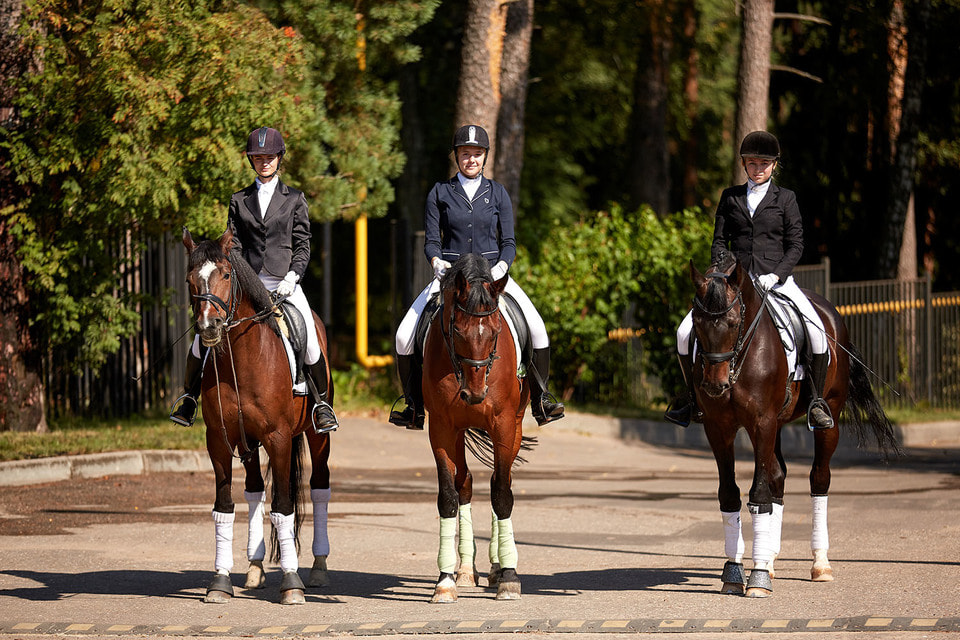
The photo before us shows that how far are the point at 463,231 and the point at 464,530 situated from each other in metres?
2.03

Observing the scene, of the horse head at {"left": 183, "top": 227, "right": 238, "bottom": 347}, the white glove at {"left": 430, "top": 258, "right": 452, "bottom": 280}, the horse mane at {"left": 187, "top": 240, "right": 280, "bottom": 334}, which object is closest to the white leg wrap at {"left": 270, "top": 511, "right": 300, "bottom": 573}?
the horse mane at {"left": 187, "top": 240, "right": 280, "bottom": 334}

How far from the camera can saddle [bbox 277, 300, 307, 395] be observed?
9.62 meters

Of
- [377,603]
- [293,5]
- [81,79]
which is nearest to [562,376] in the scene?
[293,5]

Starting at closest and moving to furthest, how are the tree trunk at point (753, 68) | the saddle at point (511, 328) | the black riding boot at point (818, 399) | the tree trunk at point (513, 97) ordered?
the saddle at point (511, 328) < the black riding boot at point (818, 399) < the tree trunk at point (513, 97) < the tree trunk at point (753, 68)

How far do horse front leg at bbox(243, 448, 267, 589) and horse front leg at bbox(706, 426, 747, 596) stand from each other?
122 inches

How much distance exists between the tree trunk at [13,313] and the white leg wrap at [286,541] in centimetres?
942

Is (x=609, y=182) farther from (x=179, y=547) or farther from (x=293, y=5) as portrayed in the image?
(x=179, y=547)

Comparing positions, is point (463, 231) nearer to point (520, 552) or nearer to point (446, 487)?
point (446, 487)

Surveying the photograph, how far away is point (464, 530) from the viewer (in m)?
9.60

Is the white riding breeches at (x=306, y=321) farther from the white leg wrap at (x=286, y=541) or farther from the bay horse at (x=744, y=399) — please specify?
the bay horse at (x=744, y=399)

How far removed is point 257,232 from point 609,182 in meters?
30.3

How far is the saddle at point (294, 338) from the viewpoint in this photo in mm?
9625

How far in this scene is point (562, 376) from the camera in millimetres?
23266

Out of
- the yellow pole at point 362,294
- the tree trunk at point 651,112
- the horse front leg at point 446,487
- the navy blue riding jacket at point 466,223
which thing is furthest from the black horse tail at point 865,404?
the tree trunk at point 651,112
